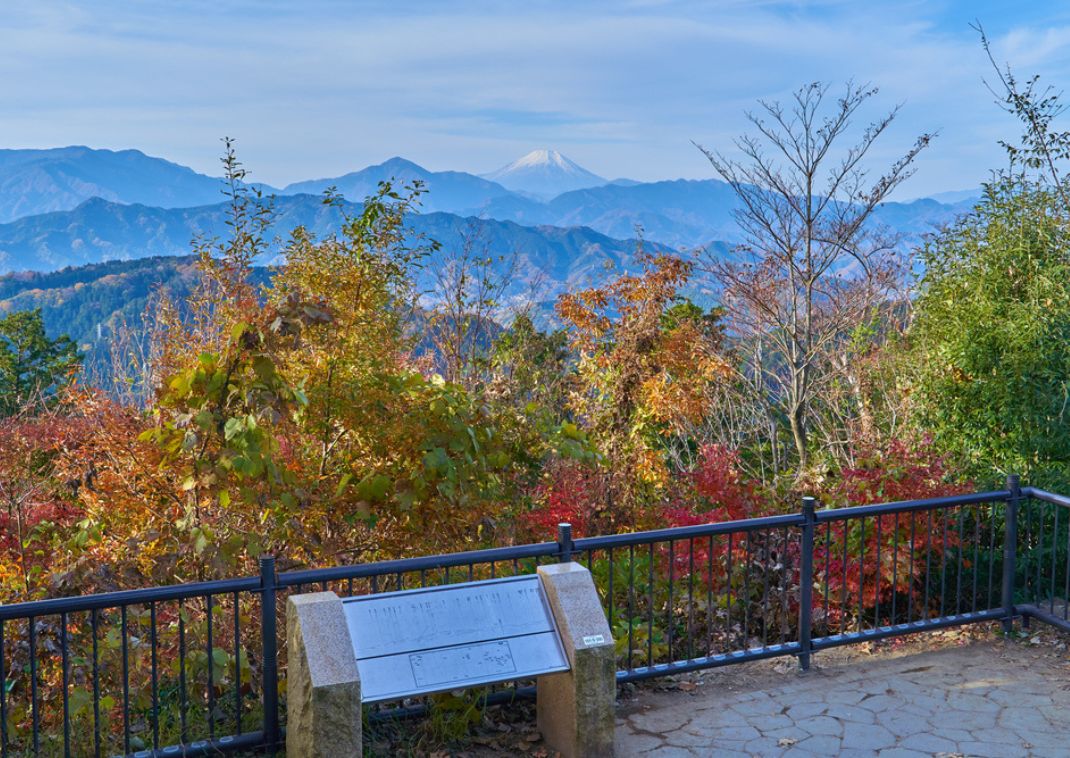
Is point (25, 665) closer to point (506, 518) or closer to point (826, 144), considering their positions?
point (506, 518)

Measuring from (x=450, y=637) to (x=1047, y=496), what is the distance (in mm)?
3937

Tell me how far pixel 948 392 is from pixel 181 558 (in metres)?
6.06

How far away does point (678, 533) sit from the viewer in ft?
17.2

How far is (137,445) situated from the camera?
18.4 ft

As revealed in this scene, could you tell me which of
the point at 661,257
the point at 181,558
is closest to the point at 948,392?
the point at 661,257

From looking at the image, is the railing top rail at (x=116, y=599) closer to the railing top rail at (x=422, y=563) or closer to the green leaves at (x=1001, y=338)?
the railing top rail at (x=422, y=563)

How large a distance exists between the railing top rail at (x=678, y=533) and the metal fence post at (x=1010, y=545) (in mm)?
1603

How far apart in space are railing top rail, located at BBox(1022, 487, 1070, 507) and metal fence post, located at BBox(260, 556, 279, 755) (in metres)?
4.61

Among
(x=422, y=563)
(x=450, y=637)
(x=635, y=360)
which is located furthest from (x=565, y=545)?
(x=635, y=360)

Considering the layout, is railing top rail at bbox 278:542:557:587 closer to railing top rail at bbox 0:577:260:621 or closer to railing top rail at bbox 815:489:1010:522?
railing top rail at bbox 0:577:260:621

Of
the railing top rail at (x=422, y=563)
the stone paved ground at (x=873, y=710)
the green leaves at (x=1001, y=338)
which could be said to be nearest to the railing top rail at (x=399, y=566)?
the railing top rail at (x=422, y=563)

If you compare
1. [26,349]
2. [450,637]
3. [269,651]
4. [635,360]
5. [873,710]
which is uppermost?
[635,360]

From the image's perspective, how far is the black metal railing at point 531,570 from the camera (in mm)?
4473

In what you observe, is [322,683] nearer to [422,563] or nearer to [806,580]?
[422,563]
